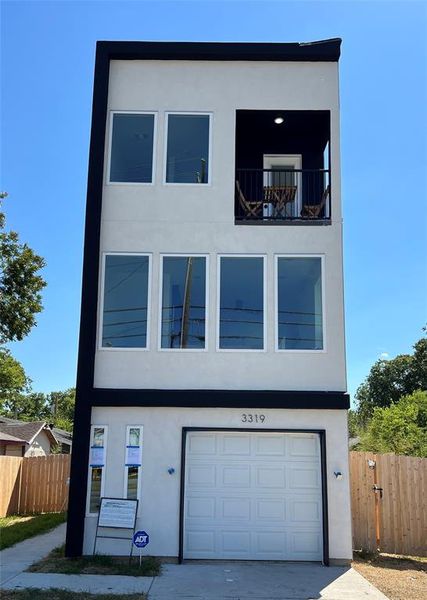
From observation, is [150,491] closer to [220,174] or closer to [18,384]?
[220,174]

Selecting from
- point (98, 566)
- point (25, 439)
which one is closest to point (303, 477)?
point (98, 566)

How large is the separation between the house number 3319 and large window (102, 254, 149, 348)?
2245mm

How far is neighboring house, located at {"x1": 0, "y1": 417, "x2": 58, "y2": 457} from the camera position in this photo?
27.3 metres

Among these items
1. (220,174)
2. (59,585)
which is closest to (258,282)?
(220,174)

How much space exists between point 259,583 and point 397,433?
6.50 m

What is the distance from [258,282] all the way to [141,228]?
249 centimetres

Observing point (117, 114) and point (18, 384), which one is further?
point (18, 384)

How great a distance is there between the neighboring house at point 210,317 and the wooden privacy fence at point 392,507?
5.57 feet

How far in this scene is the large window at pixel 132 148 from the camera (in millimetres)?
12202

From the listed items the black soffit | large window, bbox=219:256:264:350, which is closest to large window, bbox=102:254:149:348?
large window, bbox=219:256:264:350

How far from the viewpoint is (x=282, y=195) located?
12.7 m

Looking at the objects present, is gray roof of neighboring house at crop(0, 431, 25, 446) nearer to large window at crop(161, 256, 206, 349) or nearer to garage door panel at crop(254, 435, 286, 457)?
large window at crop(161, 256, 206, 349)

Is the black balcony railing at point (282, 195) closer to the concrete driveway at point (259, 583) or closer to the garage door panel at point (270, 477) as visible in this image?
the garage door panel at point (270, 477)

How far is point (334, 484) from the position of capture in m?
10.8
